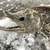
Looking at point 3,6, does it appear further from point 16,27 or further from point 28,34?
point 28,34

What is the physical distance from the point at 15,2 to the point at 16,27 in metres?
0.31

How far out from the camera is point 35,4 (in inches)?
61.6

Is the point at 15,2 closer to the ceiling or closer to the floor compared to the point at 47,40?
closer to the ceiling

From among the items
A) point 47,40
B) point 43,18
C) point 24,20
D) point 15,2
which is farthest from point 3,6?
point 47,40

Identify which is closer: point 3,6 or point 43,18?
point 43,18

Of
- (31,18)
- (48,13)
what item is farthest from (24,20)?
(48,13)

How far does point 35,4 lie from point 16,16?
0.75ft

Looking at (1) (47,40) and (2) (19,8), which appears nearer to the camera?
(1) (47,40)

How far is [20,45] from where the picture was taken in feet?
4.13

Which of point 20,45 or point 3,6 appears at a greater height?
point 3,6

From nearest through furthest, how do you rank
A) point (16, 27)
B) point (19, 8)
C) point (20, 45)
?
point (20, 45) < point (16, 27) < point (19, 8)

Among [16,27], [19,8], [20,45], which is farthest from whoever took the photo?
[19,8]

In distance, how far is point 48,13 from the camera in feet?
4.81

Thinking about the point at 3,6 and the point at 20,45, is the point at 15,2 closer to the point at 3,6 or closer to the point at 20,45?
the point at 3,6
